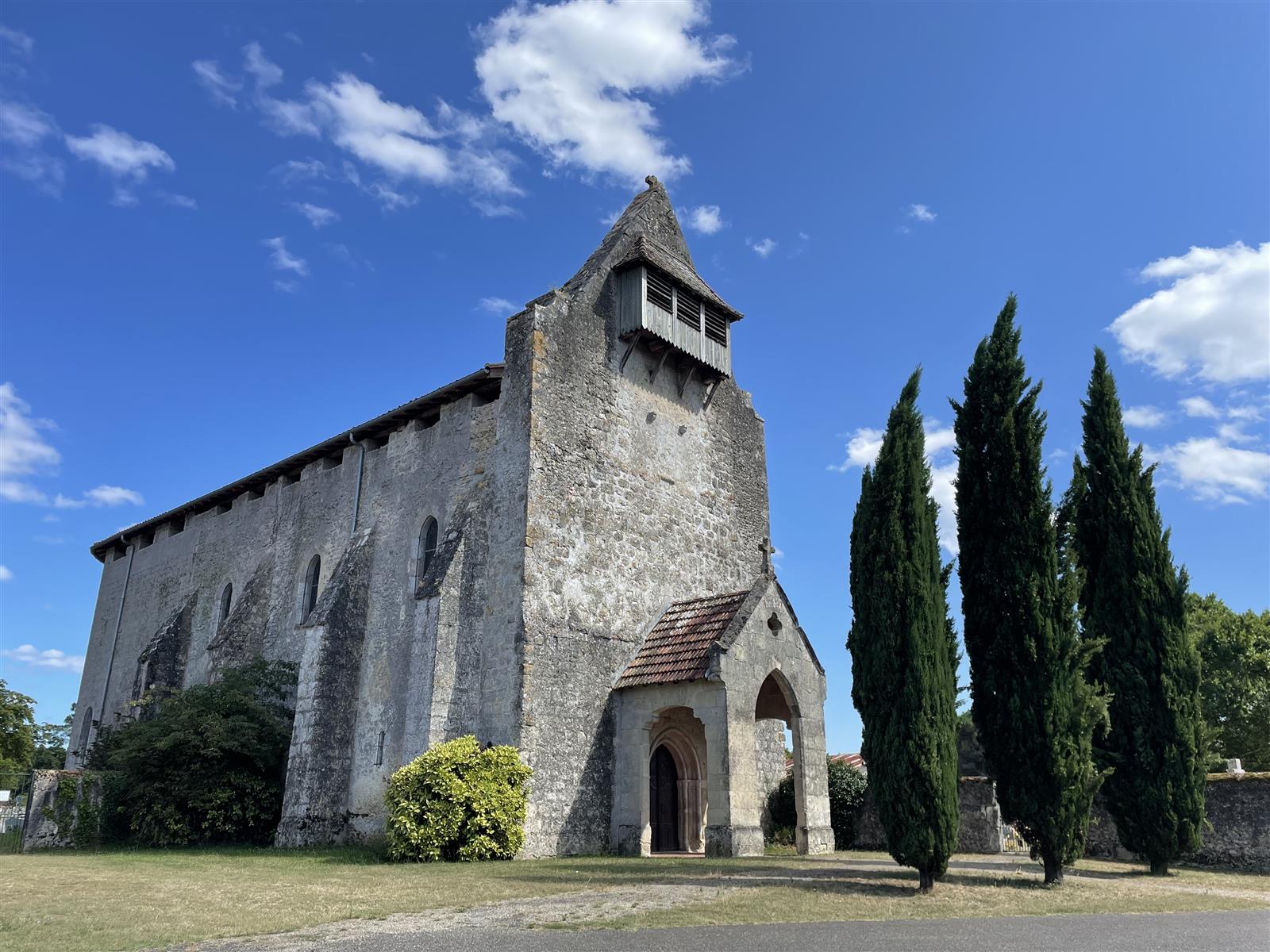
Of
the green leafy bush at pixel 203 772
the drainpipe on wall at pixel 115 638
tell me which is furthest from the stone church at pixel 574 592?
the drainpipe on wall at pixel 115 638

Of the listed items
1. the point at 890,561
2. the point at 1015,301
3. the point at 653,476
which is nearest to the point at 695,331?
the point at 653,476

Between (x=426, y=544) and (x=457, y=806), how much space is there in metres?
7.12

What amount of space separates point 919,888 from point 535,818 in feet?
25.3

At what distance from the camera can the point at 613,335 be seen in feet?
70.1

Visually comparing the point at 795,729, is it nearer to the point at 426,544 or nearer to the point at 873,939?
the point at 426,544

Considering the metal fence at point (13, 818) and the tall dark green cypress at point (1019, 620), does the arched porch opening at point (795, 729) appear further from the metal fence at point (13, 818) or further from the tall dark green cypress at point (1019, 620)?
the metal fence at point (13, 818)

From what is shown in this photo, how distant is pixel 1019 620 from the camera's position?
13055 millimetres

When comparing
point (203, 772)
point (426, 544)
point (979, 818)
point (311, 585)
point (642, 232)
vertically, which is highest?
point (642, 232)

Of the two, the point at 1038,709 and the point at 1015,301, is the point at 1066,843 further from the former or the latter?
the point at 1015,301

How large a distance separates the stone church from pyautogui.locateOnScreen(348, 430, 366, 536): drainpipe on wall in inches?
4.7

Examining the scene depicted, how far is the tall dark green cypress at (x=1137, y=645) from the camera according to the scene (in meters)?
15.3

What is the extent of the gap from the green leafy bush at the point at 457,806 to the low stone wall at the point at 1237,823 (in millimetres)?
11176

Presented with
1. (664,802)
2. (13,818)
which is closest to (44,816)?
(13,818)

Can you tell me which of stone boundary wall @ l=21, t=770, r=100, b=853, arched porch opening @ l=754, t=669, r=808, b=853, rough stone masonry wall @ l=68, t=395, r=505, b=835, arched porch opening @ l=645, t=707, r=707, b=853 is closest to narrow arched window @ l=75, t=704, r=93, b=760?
rough stone masonry wall @ l=68, t=395, r=505, b=835
